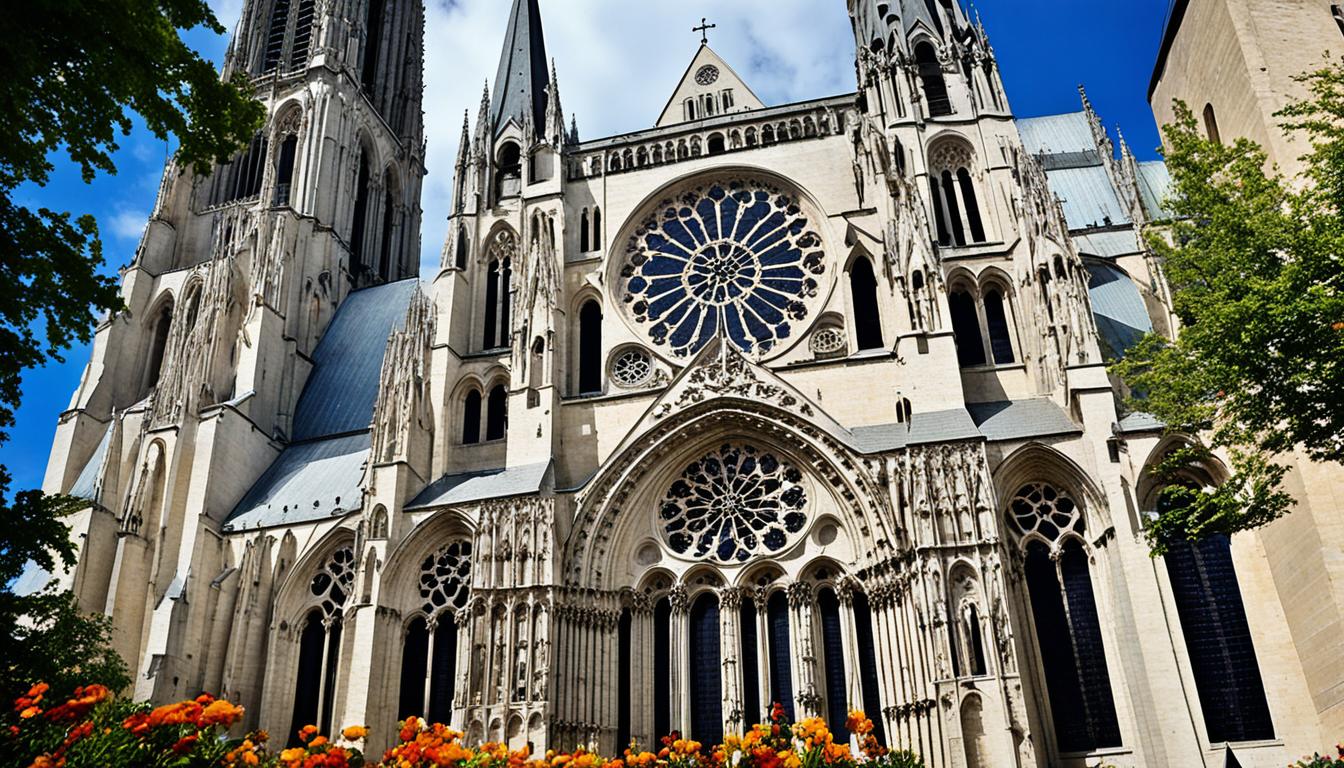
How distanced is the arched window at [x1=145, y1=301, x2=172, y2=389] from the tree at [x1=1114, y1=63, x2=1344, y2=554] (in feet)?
96.0

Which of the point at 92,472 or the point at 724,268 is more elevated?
the point at 724,268

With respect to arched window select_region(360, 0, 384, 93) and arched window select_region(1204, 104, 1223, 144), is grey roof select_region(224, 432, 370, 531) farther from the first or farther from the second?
arched window select_region(1204, 104, 1223, 144)

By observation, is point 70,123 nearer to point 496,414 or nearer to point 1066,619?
point 496,414

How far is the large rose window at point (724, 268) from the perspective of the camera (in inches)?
986

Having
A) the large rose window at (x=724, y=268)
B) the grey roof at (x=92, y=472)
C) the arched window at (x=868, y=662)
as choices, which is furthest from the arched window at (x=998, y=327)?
the grey roof at (x=92, y=472)

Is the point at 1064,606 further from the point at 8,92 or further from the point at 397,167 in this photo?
the point at 397,167

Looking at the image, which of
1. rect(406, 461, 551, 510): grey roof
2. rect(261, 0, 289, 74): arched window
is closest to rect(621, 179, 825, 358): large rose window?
rect(406, 461, 551, 510): grey roof

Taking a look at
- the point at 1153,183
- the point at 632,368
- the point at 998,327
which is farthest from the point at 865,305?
the point at 1153,183

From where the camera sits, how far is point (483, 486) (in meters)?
22.7

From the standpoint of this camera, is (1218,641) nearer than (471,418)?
Yes

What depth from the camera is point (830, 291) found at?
2459 cm

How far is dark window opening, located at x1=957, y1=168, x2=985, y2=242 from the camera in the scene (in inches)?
977

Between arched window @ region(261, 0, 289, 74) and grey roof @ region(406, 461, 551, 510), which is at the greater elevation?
arched window @ region(261, 0, 289, 74)

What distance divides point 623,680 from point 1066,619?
8901 millimetres
